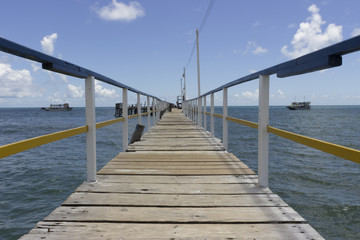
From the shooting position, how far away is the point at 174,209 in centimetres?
175

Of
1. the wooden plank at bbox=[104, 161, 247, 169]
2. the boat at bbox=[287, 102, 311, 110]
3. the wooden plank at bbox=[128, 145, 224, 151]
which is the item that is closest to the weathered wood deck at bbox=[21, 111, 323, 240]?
the wooden plank at bbox=[104, 161, 247, 169]

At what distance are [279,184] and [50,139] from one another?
679cm

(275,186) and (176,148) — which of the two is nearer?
(176,148)

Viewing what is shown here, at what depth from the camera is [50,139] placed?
5.68 ft

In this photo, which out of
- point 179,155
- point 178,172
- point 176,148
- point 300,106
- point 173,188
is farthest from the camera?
point 300,106

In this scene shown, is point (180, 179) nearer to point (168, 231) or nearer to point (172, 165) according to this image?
point (172, 165)

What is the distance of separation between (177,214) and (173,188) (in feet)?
1.73

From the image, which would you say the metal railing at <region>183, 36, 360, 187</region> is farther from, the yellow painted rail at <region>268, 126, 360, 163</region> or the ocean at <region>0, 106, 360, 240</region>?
the ocean at <region>0, 106, 360, 240</region>

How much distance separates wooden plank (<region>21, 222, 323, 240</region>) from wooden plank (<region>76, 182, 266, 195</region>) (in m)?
0.57

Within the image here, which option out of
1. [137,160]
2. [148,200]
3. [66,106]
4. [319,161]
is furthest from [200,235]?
[66,106]

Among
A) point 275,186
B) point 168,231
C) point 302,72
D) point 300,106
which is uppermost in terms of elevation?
point 300,106

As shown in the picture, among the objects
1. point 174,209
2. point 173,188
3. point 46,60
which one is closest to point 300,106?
point 173,188

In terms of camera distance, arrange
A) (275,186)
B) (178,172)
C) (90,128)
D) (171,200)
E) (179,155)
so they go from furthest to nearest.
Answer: (275,186) → (179,155) → (178,172) → (90,128) → (171,200)

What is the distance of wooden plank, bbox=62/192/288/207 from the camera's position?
1832 millimetres
